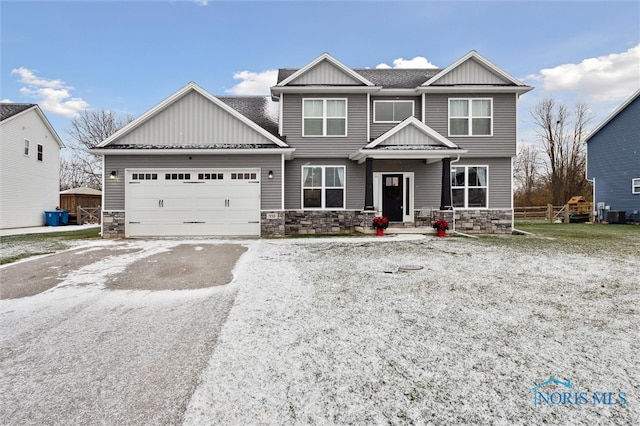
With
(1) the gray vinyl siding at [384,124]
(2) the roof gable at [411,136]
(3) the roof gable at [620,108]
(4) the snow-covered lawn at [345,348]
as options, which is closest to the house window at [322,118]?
(1) the gray vinyl siding at [384,124]

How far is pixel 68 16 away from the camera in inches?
500

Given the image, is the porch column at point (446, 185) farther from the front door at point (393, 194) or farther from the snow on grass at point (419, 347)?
the snow on grass at point (419, 347)

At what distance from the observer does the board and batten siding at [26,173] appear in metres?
15.8

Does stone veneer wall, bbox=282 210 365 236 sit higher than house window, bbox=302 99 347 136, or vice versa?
house window, bbox=302 99 347 136

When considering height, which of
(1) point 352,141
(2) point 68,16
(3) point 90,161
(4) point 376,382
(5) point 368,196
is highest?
(2) point 68,16

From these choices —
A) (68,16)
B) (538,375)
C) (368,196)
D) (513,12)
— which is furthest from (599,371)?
(68,16)

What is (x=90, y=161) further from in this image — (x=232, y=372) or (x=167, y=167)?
(x=232, y=372)

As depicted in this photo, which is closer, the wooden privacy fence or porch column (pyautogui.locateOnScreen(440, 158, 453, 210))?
porch column (pyautogui.locateOnScreen(440, 158, 453, 210))

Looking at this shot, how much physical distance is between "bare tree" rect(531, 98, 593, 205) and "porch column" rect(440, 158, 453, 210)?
74.3 feet

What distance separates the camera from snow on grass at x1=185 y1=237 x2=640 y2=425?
212 centimetres

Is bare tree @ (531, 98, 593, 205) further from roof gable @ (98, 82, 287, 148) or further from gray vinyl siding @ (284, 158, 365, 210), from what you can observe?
roof gable @ (98, 82, 287, 148)

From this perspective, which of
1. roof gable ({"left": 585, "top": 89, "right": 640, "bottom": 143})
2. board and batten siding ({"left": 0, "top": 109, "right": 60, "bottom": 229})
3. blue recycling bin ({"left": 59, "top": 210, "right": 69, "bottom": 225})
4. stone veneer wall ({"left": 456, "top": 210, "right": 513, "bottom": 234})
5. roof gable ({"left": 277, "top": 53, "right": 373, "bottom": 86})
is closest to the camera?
roof gable ({"left": 277, "top": 53, "right": 373, "bottom": 86})

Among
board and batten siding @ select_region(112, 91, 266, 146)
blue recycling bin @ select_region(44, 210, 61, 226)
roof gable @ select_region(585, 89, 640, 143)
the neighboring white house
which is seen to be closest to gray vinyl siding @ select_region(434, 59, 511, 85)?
board and batten siding @ select_region(112, 91, 266, 146)

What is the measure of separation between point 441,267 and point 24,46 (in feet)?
74.9
